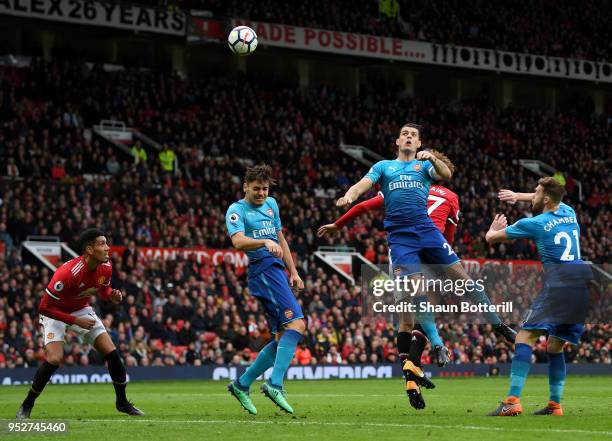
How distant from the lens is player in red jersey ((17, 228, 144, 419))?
13406 mm

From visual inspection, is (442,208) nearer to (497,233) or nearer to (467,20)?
(497,233)

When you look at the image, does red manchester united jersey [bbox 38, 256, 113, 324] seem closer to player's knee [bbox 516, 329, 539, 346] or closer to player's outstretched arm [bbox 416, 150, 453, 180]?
player's outstretched arm [bbox 416, 150, 453, 180]

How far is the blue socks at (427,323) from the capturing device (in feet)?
44.8

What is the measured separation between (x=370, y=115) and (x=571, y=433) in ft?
130

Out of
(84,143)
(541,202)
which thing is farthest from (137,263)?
(541,202)

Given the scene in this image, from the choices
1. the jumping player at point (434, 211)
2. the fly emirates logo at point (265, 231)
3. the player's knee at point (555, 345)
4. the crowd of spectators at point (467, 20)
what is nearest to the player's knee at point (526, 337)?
the player's knee at point (555, 345)

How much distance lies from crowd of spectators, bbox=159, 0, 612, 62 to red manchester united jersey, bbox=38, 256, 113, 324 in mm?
32452

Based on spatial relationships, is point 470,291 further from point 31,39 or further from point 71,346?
point 31,39

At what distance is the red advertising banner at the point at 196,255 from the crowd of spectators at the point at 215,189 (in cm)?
37

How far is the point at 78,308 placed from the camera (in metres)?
13.7

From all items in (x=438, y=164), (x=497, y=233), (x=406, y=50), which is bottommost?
(x=497, y=233)

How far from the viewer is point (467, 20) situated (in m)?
53.4

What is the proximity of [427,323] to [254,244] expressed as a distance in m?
2.58

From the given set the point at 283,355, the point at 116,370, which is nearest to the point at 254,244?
the point at 283,355
